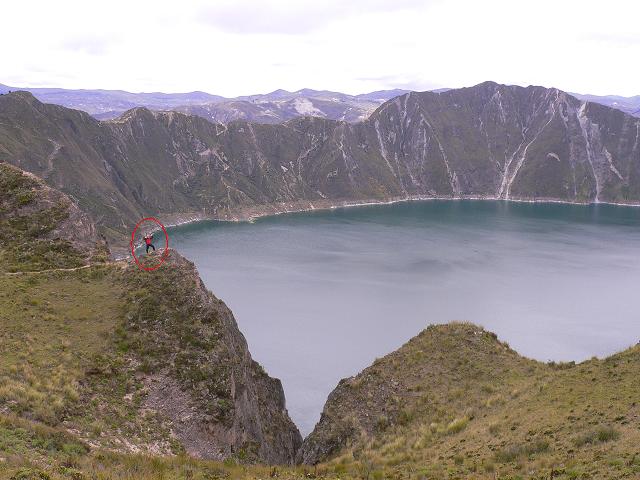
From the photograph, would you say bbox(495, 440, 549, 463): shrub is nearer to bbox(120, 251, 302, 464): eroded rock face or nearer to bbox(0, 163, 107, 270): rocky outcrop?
bbox(120, 251, 302, 464): eroded rock face

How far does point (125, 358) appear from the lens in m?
33.7

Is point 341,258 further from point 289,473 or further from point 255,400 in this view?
point 289,473

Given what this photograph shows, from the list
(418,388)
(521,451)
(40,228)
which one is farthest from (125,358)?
(521,451)

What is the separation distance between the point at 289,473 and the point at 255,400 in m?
18.5

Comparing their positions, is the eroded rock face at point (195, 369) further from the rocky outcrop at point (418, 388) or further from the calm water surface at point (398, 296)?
the calm water surface at point (398, 296)

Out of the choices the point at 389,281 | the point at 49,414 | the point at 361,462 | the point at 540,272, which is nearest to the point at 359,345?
the point at 389,281

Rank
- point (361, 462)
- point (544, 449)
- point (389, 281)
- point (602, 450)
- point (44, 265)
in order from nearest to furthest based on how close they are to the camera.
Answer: point (602, 450) < point (544, 449) < point (361, 462) < point (44, 265) < point (389, 281)

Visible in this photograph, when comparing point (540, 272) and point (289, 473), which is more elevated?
point (289, 473)

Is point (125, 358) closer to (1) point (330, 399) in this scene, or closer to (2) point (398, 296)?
(1) point (330, 399)

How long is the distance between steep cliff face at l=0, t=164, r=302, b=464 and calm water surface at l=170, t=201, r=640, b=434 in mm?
30399

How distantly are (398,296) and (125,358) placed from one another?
9736 centimetres

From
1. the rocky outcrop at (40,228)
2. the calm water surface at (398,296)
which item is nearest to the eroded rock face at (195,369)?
the rocky outcrop at (40,228)

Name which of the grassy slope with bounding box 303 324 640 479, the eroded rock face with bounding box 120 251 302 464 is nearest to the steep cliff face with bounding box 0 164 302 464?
the eroded rock face with bounding box 120 251 302 464

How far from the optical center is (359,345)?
92562 millimetres
